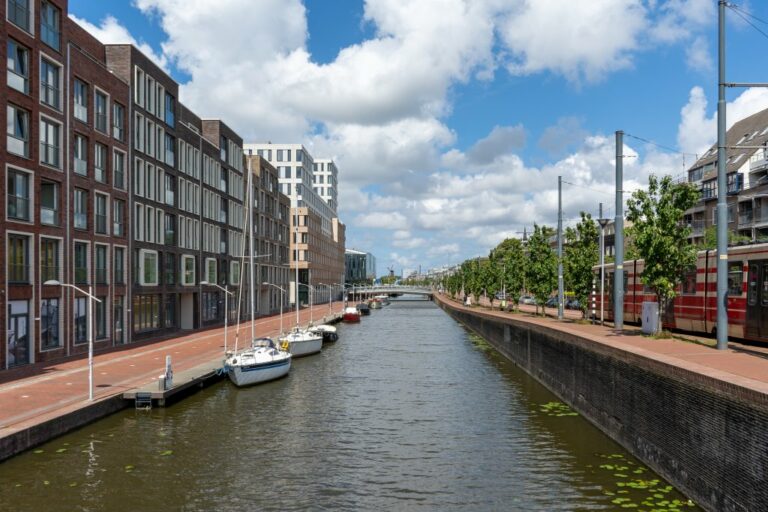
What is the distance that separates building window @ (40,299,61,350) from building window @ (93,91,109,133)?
1150 cm

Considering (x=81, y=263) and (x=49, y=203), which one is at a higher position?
(x=49, y=203)

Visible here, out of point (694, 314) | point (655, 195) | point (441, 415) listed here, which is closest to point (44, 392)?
point (441, 415)

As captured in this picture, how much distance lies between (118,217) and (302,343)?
1478 centimetres

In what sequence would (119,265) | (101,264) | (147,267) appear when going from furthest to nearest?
1. (147,267)
2. (119,265)
3. (101,264)

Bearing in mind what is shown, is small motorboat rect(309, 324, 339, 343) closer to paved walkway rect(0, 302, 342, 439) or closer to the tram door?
paved walkway rect(0, 302, 342, 439)

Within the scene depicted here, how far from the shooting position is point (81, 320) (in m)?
37.0

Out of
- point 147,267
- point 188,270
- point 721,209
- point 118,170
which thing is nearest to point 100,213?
point 118,170

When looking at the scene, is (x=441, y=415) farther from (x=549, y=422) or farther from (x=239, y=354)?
(x=239, y=354)

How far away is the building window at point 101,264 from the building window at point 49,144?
6.71m

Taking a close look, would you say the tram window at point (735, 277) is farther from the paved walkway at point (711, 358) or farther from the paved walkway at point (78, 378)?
the paved walkway at point (78, 378)

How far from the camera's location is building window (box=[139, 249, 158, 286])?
151 ft

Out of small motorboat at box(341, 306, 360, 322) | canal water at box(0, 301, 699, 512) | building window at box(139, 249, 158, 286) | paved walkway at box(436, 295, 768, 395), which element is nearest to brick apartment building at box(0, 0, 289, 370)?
building window at box(139, 249, 158, 286)

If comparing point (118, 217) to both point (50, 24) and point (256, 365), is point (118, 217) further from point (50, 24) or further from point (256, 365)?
point (256, 365)

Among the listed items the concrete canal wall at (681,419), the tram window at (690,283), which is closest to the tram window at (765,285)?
the tram window at (690,283)
